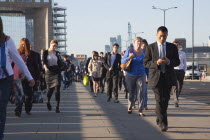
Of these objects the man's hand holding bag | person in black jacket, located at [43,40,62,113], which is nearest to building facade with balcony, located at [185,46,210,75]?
person in black jacket, located at [43,40,62,113]

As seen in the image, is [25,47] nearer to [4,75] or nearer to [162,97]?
[162,97]

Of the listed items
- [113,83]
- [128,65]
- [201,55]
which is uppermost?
[128,65]

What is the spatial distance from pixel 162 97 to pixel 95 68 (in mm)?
11140

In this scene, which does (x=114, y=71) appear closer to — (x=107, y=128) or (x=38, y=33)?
(x=107, y=128)

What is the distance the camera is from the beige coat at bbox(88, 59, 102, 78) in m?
19.1

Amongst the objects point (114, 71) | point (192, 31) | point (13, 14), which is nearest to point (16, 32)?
point (13, 14)

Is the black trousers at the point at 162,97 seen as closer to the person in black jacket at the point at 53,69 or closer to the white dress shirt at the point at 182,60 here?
the person in black jacket at the point at 53,69

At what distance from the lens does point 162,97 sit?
27.0ft

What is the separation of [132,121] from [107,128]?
1.27 metres

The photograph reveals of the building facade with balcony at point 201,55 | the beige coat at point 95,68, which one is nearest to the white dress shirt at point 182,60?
the beige coat at point 95,68

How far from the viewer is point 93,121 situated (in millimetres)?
9750

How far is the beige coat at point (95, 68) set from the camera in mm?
19062

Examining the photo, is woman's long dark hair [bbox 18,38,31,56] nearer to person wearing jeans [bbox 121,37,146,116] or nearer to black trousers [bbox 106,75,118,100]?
person wearing jeans [bbox 121,37,146,116]

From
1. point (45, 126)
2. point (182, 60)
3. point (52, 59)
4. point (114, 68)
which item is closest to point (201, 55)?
point (114, 68)
